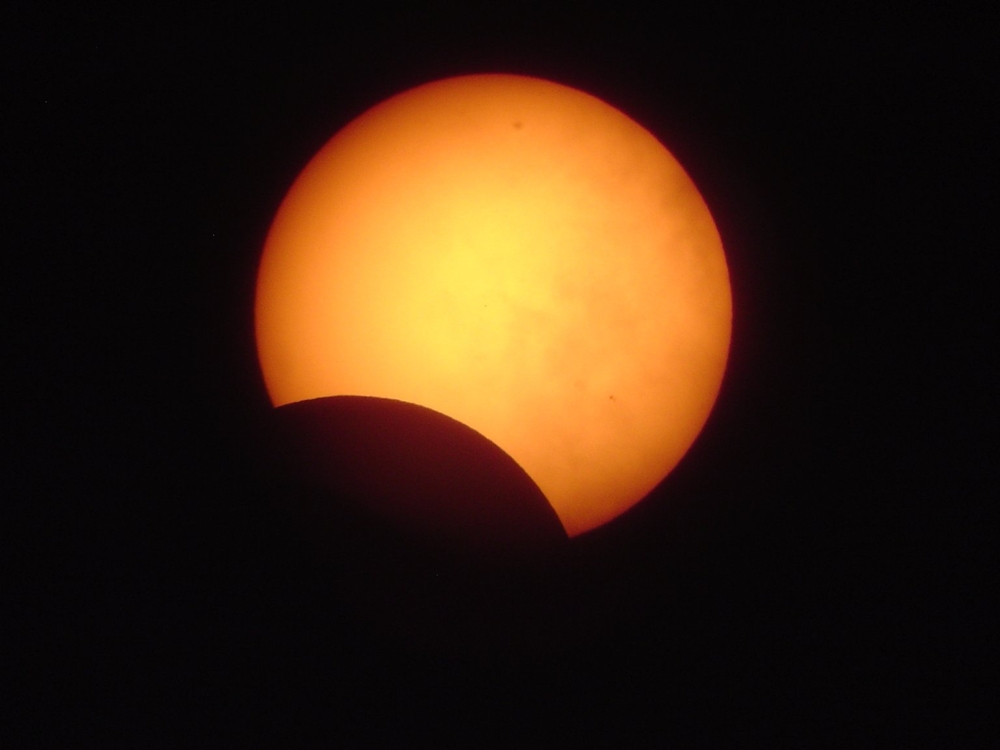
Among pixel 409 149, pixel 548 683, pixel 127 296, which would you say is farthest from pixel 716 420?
pixel 127 296

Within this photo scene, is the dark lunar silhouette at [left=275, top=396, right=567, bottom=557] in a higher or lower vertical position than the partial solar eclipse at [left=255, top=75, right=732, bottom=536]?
lower

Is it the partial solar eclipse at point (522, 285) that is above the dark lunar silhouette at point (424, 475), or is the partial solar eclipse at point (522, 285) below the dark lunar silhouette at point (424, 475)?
above

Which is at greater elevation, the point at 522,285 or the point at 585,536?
the point at 522,285
